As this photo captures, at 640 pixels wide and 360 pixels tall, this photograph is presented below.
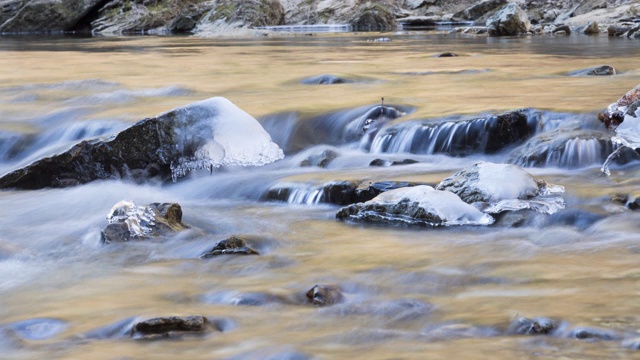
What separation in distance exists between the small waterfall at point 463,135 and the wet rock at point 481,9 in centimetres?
1808

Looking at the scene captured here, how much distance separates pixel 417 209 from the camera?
16.6ft

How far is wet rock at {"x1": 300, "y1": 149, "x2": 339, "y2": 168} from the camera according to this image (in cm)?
687

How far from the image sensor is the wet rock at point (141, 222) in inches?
192

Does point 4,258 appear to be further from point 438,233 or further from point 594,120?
point 594,120

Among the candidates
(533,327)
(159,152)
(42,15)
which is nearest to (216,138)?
(159,152)

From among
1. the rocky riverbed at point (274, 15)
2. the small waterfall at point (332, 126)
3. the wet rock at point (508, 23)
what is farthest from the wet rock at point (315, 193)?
the rocky riverbed at point (274, 15)

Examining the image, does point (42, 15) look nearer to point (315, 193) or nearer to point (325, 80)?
point (325, 80)

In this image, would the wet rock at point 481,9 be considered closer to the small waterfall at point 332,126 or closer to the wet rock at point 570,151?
the small waterfall at point 332,126

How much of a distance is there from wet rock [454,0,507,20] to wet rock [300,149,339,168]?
1845cm

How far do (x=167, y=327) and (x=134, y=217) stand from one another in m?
1.70

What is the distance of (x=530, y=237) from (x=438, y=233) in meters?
0.46

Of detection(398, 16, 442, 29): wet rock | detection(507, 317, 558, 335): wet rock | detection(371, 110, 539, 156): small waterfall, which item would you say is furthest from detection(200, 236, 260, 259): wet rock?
detection(398, 16, 442, 29): wet rock

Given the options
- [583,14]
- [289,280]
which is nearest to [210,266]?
[289,280]

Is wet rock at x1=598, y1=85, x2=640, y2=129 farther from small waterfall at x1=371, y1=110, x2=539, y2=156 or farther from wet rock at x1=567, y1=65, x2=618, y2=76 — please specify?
wet rock at x1=567, y1=65, x2=618, y2=76
